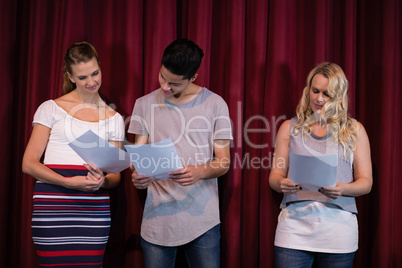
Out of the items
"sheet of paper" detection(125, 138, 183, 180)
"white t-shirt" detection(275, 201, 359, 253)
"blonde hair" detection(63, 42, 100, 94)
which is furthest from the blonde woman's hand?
"blonde hair" detection(63, 42, 100, 94)

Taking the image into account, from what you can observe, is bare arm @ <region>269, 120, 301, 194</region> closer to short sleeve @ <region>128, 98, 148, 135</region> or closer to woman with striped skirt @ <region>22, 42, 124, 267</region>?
short sleeve @ <region>128, 98, 148, 135</region>

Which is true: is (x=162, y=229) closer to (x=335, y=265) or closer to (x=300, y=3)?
(x=335, y=265)

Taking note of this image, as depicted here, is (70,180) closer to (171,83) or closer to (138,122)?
(138,122)

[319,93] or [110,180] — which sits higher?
[319,93]

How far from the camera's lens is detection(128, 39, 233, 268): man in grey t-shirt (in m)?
2.25

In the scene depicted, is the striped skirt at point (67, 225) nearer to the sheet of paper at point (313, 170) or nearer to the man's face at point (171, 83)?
the man's face at point (171, 83)

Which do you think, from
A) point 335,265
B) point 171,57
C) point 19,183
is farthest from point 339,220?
point 19,183

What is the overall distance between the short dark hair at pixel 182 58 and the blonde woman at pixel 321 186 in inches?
25.1

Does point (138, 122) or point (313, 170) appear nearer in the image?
point (313, 170)

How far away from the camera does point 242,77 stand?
2703 mm

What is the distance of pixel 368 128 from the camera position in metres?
2.73

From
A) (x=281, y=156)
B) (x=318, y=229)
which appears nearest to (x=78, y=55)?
(x=281, y=156)

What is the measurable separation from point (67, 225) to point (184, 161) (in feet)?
2.25

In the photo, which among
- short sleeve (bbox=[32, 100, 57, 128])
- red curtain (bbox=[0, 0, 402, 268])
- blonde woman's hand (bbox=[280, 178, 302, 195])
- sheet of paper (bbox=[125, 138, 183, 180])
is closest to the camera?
sheet of paper (bbox=[125, 138, 183, 180])
